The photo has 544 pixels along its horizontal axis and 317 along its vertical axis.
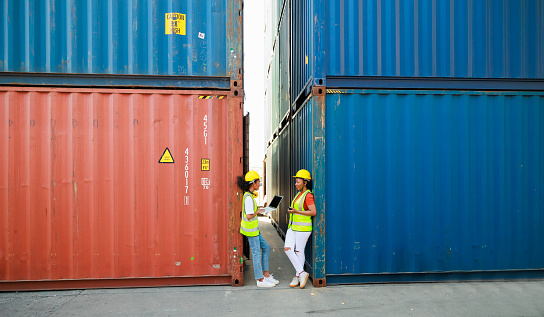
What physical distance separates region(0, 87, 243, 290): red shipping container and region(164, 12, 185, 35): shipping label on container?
105 cm

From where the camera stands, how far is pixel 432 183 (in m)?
5.89

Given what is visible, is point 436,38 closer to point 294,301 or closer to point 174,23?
point 174,23

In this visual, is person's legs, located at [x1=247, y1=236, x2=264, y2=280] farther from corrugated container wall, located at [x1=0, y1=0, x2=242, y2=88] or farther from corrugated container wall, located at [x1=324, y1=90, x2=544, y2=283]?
corrugated container wall, located at [x1=0, y1=0, x2=242, y2=88]

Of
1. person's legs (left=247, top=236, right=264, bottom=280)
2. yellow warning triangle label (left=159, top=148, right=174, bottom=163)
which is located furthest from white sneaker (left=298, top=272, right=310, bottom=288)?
yellow warning triangle label (left=159, top=148, right=174, bottom=163)

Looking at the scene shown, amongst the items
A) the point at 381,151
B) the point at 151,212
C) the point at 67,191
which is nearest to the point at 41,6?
the point at 67,191

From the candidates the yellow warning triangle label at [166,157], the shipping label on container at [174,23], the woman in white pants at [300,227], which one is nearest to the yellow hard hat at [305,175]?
the woman in white pants at [300,227]

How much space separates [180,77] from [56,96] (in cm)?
202

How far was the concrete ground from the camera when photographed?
464 cm

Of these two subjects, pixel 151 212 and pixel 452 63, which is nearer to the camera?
pixel 151 212

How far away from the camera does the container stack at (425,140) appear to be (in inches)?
228

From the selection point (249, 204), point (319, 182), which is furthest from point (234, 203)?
point (319, 182)

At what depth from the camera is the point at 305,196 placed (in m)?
5.71

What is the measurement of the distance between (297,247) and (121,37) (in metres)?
4.63

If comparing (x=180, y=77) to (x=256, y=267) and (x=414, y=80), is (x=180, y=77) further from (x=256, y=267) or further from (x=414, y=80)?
(x=414, y=80)
